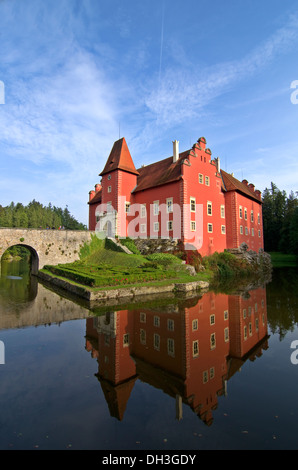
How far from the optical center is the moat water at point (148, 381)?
13.4 feet

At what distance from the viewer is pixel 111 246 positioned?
1145 inches

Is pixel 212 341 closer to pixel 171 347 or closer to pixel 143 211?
pixel 171 347

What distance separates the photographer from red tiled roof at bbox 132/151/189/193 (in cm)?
2878

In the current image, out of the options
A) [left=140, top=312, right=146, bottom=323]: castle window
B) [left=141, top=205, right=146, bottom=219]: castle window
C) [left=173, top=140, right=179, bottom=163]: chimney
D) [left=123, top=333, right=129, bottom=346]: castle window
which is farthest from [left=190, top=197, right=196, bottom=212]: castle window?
[left=123, top=333, right=129, bottom=346]: castle window

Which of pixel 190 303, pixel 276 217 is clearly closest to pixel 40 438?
pixel 190 303

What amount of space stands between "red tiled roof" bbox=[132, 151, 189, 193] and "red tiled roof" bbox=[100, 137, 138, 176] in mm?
1904

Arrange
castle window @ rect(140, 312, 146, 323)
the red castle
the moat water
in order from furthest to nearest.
A: the red castle
castle window @ rect(140, 312, 146, 323)
the moat water

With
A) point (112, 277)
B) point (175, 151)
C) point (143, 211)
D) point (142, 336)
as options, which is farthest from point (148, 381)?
point (175, 151)

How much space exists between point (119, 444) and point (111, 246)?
2559cm

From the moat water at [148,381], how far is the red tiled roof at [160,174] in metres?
20.3

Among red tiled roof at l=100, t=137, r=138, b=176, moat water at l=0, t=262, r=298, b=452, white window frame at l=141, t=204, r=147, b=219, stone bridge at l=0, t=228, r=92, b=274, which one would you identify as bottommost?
moat water at l=0, t=262, r=298, b=452

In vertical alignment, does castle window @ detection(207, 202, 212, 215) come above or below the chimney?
below

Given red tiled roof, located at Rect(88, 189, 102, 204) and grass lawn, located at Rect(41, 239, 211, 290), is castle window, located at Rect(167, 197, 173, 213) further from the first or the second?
red tiled roof, located at Rect(88, 189, 102, 204)

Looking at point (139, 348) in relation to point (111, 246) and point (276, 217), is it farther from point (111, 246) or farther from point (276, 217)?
point (276, 217)
